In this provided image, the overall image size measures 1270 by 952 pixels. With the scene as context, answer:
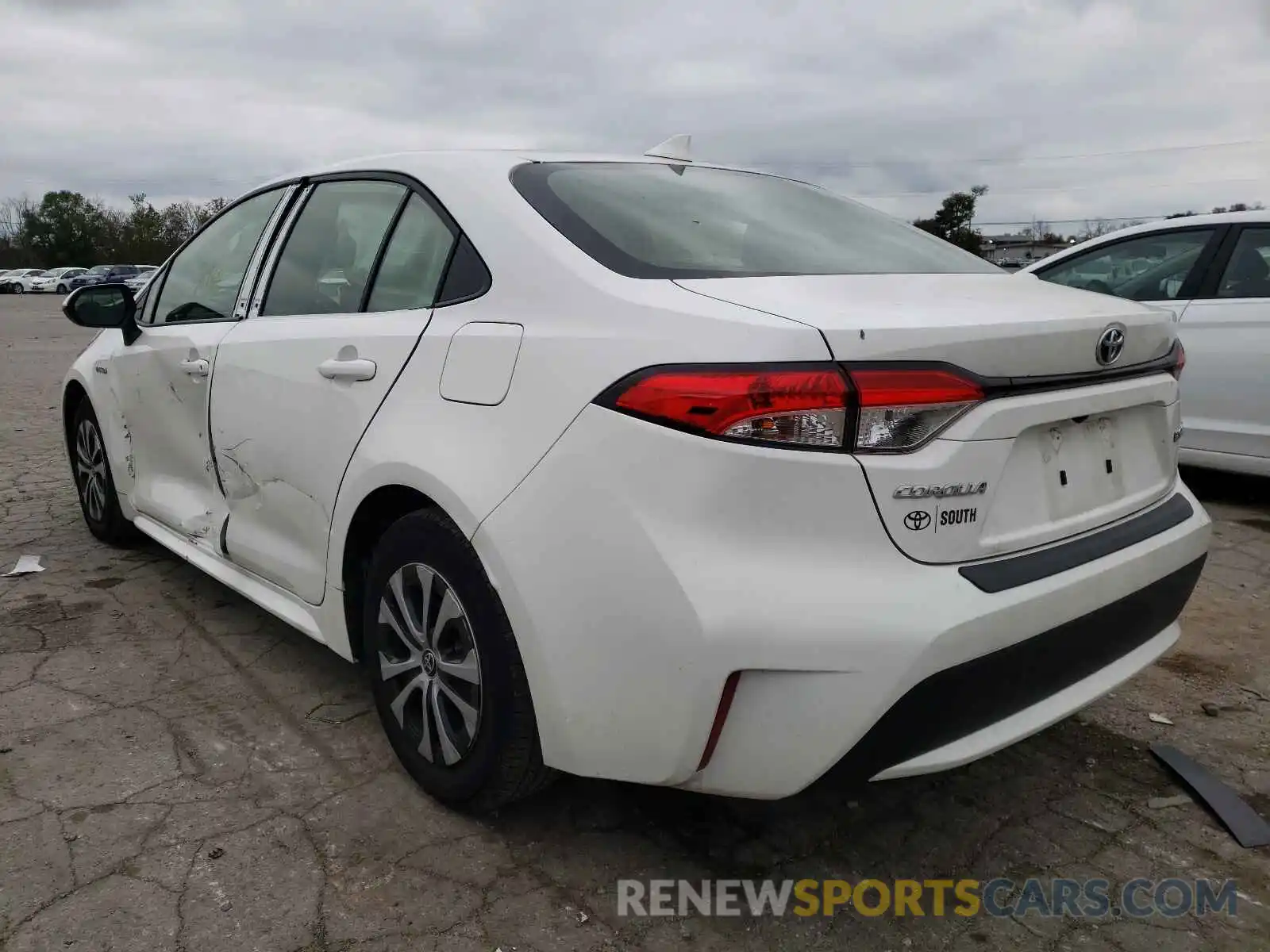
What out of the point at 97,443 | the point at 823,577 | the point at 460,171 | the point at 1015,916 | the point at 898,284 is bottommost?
the point at 1015,916

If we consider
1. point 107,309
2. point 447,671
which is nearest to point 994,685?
point 447,671

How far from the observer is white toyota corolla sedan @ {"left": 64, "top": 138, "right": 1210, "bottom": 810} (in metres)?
1.66

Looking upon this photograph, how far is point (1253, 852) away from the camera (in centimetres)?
221

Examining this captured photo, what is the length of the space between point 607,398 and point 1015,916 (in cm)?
135

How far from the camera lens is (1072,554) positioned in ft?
6.33

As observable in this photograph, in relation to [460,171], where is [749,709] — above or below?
below

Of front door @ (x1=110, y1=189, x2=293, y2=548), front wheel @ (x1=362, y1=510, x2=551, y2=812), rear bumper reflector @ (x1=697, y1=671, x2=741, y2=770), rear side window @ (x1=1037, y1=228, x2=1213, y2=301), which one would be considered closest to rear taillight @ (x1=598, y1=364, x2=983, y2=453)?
rear bumper reflector @ (x1=697, y1=671, x2=741, y2=770)

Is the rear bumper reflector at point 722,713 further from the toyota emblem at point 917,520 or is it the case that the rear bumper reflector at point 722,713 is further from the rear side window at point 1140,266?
the rear side window at point 1140,266

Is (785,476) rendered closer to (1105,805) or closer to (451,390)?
(451,390)

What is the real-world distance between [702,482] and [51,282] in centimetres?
5458

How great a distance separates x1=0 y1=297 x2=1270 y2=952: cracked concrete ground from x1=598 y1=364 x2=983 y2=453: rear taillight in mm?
632

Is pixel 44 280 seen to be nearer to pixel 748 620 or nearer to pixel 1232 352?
pixel 1232 352

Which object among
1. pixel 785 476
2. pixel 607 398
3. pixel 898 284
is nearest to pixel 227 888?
pixel 607 398

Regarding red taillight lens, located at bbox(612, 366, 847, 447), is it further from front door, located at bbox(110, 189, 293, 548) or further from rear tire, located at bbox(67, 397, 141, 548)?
rear tire, located at bbox(67, 397, 141, 548)
